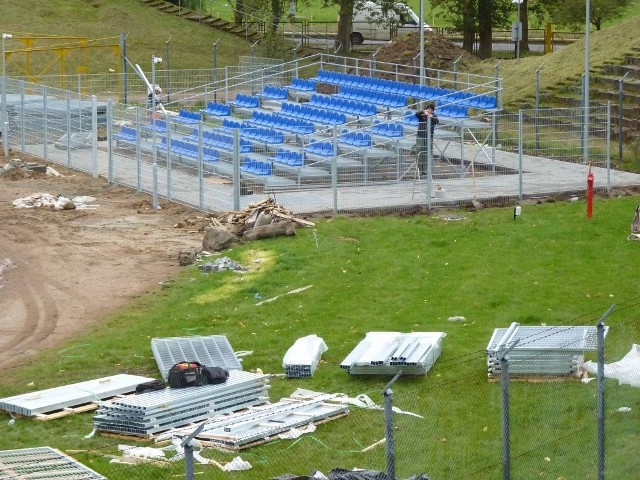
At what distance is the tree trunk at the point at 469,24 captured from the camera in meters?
54.5

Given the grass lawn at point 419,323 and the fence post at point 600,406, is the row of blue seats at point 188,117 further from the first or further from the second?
the fence post at point 600,406

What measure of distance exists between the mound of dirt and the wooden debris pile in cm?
1916

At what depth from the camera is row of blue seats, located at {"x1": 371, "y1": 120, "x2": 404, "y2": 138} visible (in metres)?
32.3

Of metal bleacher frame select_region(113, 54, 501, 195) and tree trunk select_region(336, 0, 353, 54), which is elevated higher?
tree trunk select_region(336, 0, 353, 54)

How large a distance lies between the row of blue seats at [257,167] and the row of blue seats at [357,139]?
7.38ft

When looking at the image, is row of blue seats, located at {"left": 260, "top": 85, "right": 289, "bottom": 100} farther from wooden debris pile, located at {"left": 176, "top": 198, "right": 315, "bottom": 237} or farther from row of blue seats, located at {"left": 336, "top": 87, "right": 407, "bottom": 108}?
wooden debris pile, located at {"left": 176, "top": 198, "right": 315, "bottom": 237}

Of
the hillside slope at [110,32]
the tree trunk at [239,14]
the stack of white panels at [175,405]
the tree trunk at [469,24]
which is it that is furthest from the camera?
the tree trunk at [239,14]

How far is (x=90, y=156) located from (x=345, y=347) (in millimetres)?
19196

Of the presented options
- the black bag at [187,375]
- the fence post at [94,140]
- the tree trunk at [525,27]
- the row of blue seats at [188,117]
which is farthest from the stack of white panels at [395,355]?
the tree trunk at [525,27]

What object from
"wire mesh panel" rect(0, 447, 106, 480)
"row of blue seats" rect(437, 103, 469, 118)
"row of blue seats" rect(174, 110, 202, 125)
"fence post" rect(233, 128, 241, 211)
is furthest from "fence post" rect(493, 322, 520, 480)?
"row of blue seats" rect(174, 110, 202, 125)

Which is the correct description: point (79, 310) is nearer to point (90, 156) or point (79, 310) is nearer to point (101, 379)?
point (101, 379)

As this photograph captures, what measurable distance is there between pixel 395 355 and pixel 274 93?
A: 24746 mm

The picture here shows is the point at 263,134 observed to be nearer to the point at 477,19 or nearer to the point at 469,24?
the point at 469,24

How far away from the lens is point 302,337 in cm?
1906
